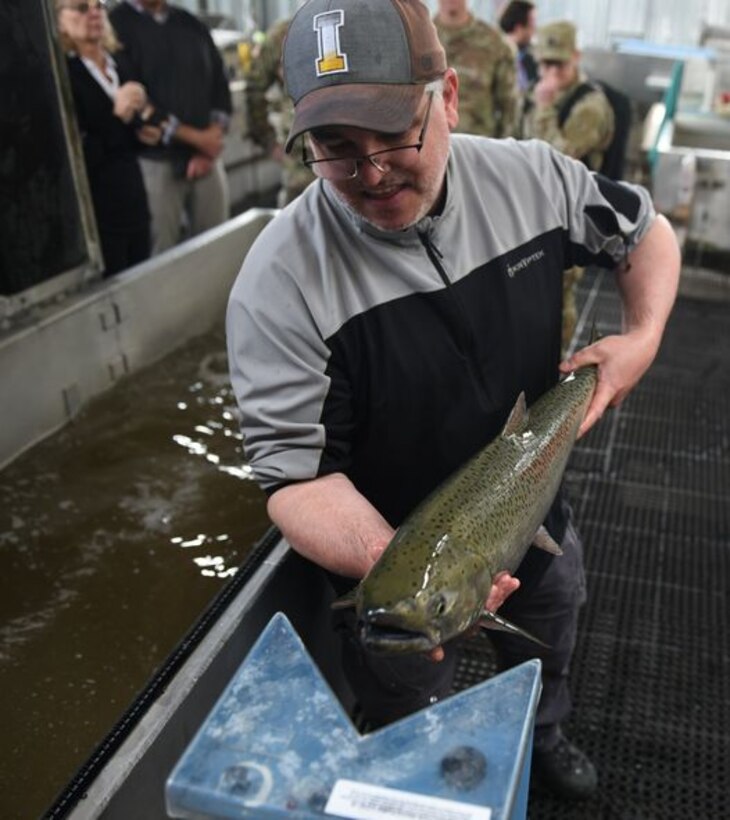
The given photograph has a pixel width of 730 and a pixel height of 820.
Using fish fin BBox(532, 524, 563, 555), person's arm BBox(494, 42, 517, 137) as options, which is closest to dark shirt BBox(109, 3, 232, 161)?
person's arm BBox(494, 42, 517, 137)

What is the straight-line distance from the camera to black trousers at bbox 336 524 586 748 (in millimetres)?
1863

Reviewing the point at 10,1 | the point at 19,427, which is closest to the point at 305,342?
the point at 19,427

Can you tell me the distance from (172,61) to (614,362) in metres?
3.62

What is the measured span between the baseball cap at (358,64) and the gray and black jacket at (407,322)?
0.24 meters

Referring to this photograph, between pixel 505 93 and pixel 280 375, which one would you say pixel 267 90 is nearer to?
pixel 505 93

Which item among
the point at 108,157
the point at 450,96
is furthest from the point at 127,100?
the point at 450,96

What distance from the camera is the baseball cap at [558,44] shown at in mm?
4559

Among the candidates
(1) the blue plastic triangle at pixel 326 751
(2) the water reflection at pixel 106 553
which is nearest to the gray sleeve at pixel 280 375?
(1) the blue plastic triangle at pixel 326 751

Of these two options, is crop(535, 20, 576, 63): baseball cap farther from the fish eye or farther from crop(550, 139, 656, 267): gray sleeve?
the fish eye

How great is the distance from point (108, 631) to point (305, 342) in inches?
45.1

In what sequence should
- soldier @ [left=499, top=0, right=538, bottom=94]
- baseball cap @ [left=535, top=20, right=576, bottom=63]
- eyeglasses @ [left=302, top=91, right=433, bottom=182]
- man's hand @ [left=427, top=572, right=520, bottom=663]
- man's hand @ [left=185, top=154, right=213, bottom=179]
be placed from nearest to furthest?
man's hand @ [left=427, top=572, right=520, bottom=663] < eyeglasses @ [left=302, top=91, right=433, bottom=182] < baseball cap @ [left=535, top=20, right=576, bottom=63] < man's hand @ [left=185, top=154, right=213, bottom=179] < soldier @ [left=499, top=0, right=538, bottom=94]

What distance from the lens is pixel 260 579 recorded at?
1.85 meters

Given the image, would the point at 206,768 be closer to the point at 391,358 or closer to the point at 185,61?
the point at 391,358

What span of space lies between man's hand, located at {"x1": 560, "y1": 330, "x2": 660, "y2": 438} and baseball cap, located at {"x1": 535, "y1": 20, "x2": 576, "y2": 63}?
10.3 ft
